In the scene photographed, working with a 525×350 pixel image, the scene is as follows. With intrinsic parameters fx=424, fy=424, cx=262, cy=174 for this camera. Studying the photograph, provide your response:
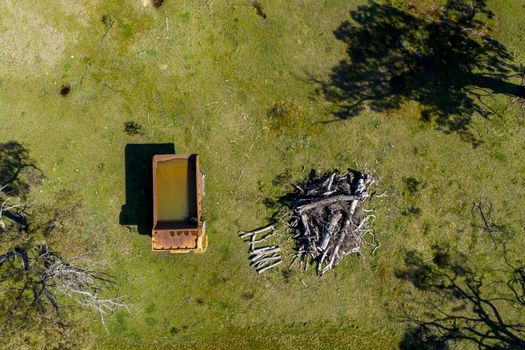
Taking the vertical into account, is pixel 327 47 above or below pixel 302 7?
below

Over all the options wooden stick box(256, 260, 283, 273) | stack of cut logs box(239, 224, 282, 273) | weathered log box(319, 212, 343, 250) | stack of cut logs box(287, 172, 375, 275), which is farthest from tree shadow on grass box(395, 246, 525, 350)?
stack of cut logs box(239, 224, 282, 273)

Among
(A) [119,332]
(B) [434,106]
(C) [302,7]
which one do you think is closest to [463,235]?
(B) [434,106]

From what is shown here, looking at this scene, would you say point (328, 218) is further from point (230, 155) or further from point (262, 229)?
point (230, 155)

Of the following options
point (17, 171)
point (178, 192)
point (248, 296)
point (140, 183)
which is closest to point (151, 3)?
point (140, 183)

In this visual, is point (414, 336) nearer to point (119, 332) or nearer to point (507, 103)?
point (507, 103)

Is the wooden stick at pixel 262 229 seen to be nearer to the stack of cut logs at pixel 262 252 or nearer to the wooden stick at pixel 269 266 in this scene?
the stack of cut logs at pixel 262 252

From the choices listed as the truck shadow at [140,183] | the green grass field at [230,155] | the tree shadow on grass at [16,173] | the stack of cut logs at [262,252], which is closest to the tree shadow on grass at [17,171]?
the tree shadow on grass at [16,173]

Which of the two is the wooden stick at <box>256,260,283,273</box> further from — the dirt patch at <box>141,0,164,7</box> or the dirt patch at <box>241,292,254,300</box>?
the dirt patch at <box>141,0,164,7</box>
